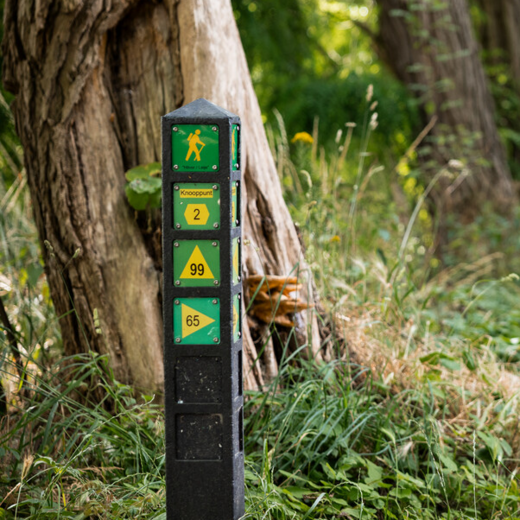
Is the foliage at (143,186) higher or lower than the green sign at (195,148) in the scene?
lower

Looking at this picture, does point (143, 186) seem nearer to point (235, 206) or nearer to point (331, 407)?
point (235, 206)

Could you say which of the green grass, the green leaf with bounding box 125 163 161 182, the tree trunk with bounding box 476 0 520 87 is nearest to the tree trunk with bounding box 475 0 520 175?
the tree trunk with bounding box 476 0 520 87

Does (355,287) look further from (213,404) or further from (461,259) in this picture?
(461,259)

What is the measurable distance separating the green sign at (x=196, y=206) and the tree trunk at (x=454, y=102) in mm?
4856

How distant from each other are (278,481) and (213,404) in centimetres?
72

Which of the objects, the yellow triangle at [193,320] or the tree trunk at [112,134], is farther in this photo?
the tree trunk at [112,134]

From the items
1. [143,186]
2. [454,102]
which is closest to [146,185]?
[143,186]

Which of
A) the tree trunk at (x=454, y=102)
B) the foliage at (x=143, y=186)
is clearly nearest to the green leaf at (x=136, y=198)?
the foliage at (x=143, y=186)

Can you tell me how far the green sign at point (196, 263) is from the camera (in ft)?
5.33

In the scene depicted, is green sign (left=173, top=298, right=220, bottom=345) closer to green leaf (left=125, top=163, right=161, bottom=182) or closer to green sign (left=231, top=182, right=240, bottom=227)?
green sign (left=231, top=182, right=240, bottom=227)

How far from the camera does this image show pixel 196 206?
5.31 feet

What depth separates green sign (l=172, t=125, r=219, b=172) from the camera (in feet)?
5.25

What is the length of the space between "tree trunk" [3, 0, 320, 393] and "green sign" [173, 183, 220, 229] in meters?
0.92

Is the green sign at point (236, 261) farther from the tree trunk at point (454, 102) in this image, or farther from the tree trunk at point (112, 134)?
the tree trunk at point (454, 102)
